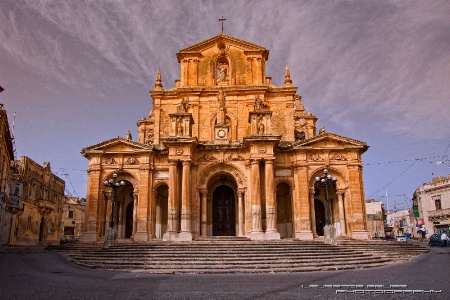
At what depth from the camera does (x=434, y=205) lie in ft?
163

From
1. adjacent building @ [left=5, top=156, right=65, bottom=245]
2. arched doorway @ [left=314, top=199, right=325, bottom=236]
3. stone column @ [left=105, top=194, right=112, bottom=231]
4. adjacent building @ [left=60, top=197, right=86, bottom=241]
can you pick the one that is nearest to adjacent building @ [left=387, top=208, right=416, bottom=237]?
arched doorway @ [left=314, top=199, right=325, bottom=236]

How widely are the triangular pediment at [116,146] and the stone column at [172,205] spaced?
3387 millimetres

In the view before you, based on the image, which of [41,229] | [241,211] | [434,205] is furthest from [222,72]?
[434,205]

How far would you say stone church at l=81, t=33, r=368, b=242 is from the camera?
25.2 m

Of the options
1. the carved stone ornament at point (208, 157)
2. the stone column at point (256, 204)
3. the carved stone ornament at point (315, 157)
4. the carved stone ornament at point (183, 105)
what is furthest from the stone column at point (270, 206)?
the carved stone ornament at point (183, 105)

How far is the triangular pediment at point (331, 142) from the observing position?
27234mm

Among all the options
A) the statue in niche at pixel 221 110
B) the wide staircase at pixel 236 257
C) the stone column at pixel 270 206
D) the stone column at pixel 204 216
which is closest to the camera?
the wide staircase at pixel 236 257

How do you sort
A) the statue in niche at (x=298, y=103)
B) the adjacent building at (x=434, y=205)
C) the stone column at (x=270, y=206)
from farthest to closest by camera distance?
the adjacent building at (x=434, y=205)
the statue in niche at (x=298, y=103)
the stone column at (x=270, y=206)

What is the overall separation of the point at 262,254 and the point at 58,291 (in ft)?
33.7

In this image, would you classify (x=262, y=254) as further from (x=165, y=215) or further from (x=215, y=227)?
(x=165, y=215)

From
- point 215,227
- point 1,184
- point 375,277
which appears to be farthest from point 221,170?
point 1,184

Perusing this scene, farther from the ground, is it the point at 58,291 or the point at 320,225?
the point at 320,225

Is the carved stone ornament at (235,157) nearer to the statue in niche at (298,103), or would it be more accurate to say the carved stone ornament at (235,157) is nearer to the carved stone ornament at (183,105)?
the carved stone ornament at (183,105)

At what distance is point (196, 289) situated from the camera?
10898 mm
